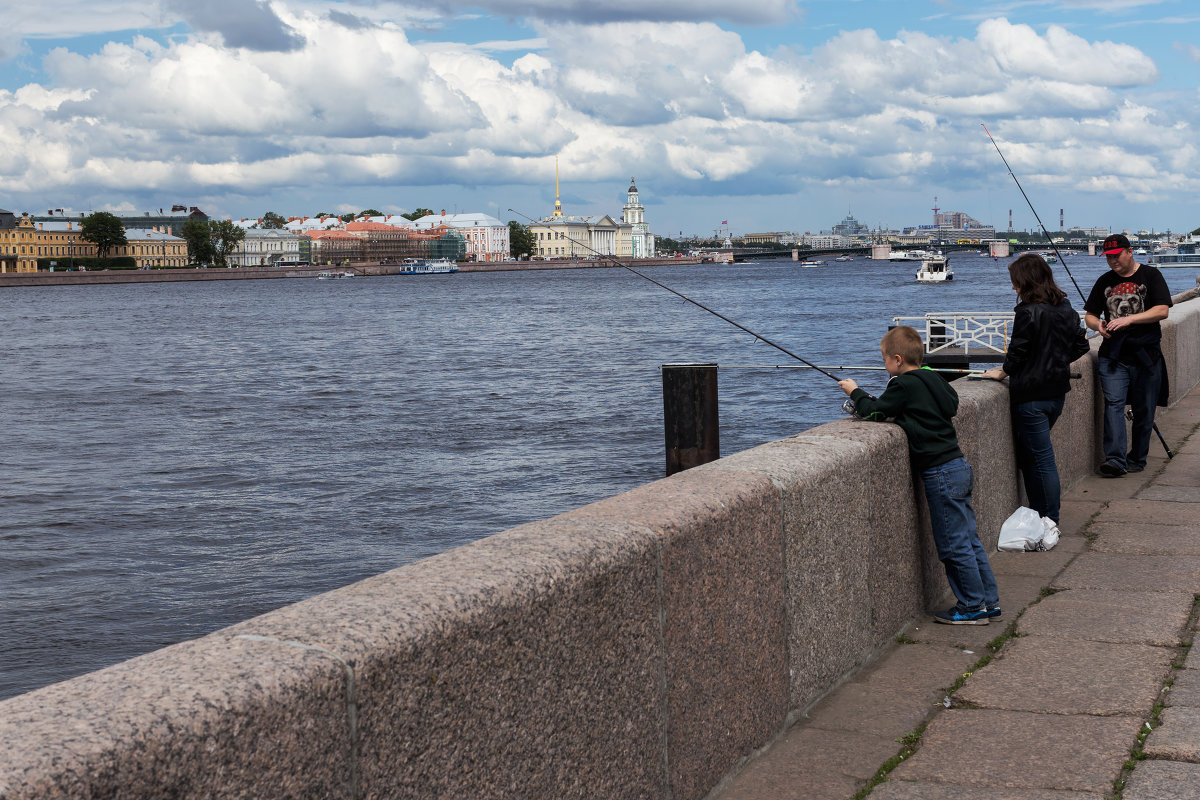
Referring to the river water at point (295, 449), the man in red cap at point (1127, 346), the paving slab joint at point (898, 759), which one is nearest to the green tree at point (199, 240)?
the river water at point (295, 449)

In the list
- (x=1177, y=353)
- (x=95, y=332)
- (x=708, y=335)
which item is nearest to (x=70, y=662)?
Result: (x=1177, y=353)

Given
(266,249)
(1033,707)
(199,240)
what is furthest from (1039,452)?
(266,249)

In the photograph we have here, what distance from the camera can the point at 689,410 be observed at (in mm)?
8391

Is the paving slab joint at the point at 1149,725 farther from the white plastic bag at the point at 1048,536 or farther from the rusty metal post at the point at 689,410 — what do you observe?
the rusty metal post at the point at 689,410

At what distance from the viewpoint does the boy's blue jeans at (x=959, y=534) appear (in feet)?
13.6

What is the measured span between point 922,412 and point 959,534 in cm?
44

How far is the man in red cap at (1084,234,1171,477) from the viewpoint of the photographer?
6.79 m

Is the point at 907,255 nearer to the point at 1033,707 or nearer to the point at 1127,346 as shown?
the point at 1127,346

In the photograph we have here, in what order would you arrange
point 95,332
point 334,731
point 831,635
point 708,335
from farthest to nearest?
point 95,332, point 708,335, point 831,635, point 334,731

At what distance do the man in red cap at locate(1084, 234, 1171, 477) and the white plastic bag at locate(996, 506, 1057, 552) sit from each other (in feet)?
5.64

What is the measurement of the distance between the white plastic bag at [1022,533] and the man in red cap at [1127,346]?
172 cm

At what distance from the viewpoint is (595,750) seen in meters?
2.49

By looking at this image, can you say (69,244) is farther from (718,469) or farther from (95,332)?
(718,469)

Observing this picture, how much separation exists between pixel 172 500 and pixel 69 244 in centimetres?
16014
